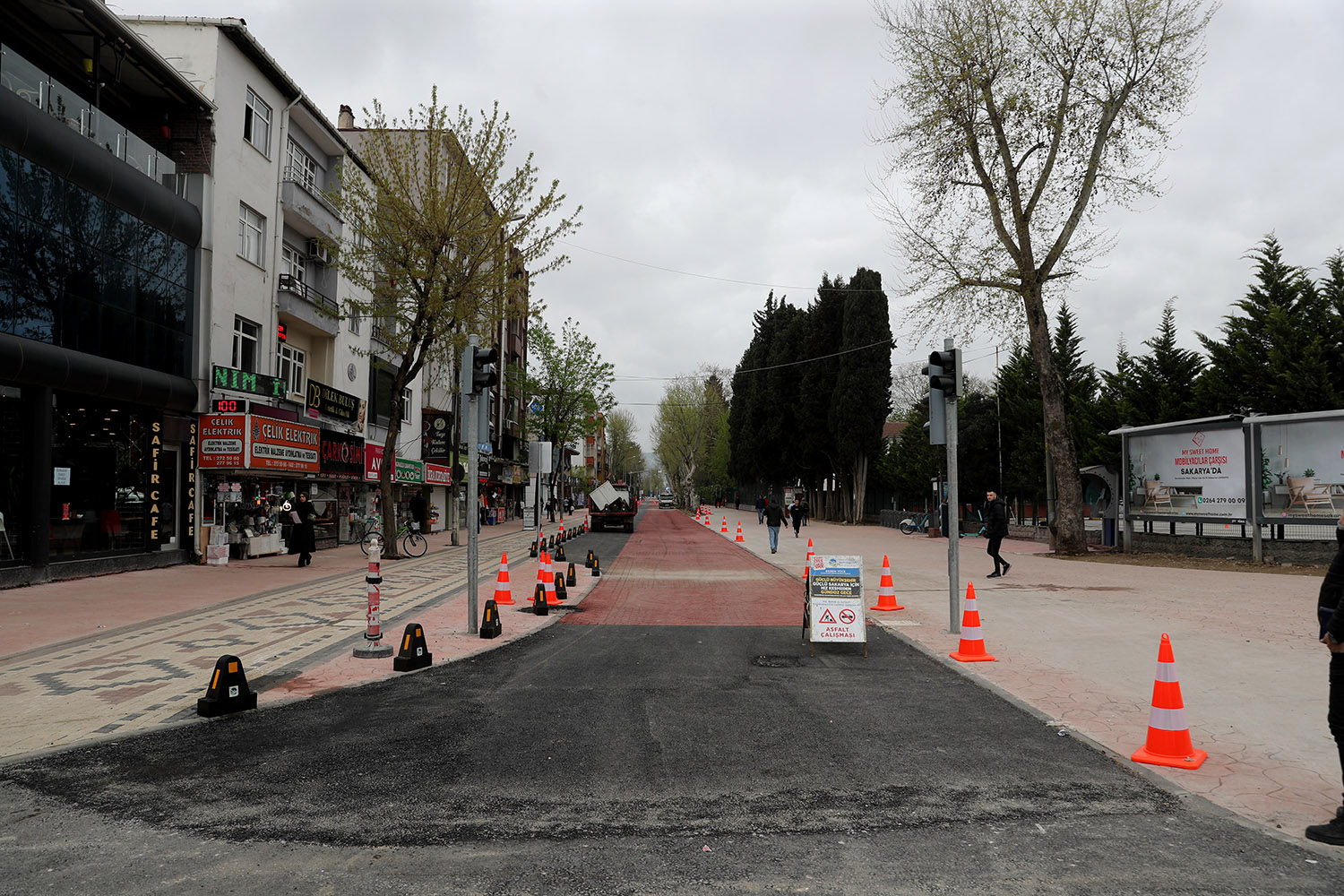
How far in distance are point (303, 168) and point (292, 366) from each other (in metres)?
6.52

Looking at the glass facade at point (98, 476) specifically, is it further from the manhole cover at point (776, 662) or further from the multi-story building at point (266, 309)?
the manhole cover at point (776, 662)

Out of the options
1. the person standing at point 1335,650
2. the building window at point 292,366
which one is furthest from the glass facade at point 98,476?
the person standing at point 1335,650

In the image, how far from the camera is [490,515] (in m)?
48.1

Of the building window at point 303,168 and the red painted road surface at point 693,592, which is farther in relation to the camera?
the building window at point 303,168

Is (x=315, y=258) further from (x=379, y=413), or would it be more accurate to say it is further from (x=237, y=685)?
(x=237, y=685)

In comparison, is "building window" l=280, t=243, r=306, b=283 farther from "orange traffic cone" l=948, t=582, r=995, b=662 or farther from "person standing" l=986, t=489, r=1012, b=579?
"orange traffic cone" l=948, t=582, r=995, b=662

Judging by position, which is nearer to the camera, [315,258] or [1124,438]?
[1124,438]

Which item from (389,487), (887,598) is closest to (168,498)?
(389,487)

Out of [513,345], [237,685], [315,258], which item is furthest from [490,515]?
[237,685]

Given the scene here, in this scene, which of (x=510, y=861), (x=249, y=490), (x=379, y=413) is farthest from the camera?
→ (x=379, y=413)

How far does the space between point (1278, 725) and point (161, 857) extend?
6.92 meters

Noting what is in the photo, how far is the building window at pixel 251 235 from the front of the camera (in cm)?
2112

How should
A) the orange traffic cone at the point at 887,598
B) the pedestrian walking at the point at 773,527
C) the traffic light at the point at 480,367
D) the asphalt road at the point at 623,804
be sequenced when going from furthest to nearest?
1. the pedestrian walking at the point at 773,527
2. the orange traffic cone at the point at 887,598
3. the traffic light at the point at 480,367
4. the asphalt road at the point at 623,804

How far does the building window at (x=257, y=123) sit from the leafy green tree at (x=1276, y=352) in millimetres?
26788
